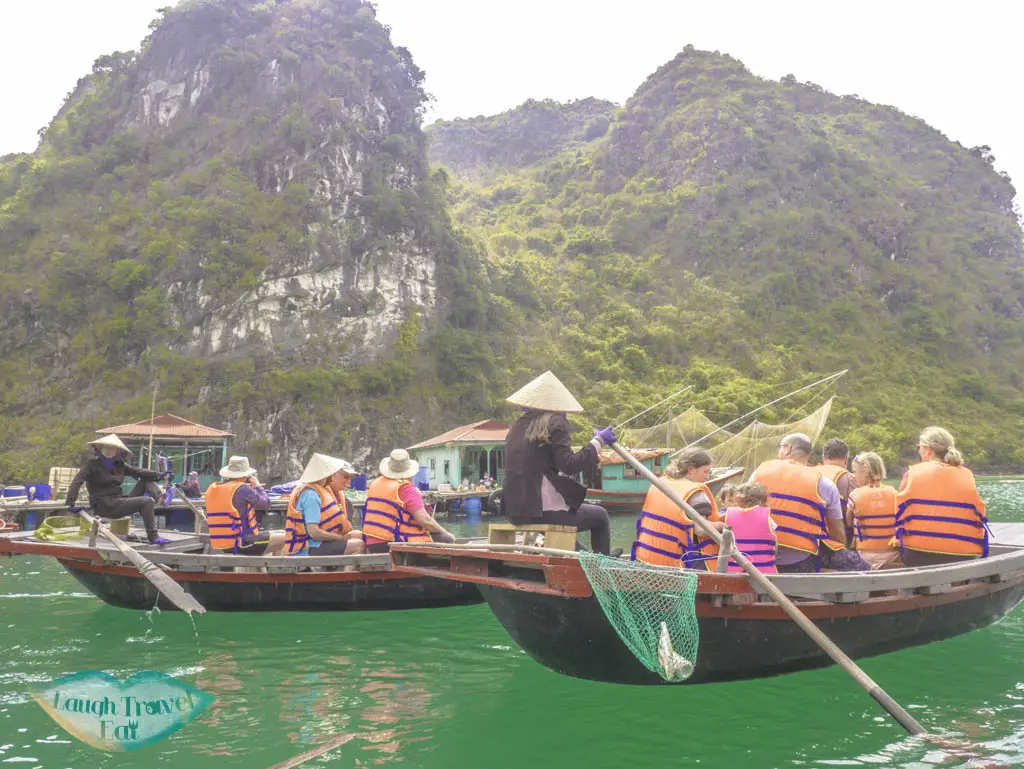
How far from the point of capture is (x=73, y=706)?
597 cm

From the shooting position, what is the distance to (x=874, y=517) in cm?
781

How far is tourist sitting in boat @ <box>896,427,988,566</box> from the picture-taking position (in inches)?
270

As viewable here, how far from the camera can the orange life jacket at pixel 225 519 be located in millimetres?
9461

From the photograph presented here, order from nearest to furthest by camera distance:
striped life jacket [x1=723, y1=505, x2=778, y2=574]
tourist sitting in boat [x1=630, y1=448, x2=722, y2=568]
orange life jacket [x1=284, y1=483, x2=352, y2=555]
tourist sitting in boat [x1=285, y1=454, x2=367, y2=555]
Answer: tourist sitting in boat [x1=630, y1=448, x2=722, y2=568]
striped life jacket [x1=723, y1=505, x2=778, y2=574]
tourist sitting in boat [x1=285, y1=454, x2=367, y2=555]
orange life jacket [x1=284, y1=483, x2=352, y2=555]

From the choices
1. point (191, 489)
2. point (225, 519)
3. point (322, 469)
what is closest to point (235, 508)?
point (225, 519)

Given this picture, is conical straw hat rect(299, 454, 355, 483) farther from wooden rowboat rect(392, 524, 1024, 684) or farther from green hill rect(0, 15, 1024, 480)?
green hill rect(0, 15, 1024, 480)

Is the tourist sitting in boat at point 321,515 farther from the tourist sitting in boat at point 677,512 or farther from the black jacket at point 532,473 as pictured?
the tourist sitting in boat at point 677,512

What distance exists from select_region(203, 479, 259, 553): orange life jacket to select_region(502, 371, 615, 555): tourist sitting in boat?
4.68m

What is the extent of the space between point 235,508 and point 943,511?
26.0 ft

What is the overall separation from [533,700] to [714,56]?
118941 millimetres

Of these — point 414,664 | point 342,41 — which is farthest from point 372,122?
point 414,664

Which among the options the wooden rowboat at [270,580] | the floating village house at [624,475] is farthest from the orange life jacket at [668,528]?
the floating village house at [624,475]

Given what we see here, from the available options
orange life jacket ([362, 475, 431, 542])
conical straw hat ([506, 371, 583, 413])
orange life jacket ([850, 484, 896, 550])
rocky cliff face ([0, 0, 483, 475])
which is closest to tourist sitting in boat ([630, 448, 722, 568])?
conical straw hat ([506, 371, 583, 413])

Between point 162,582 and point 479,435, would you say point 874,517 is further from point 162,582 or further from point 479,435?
point 479,435
